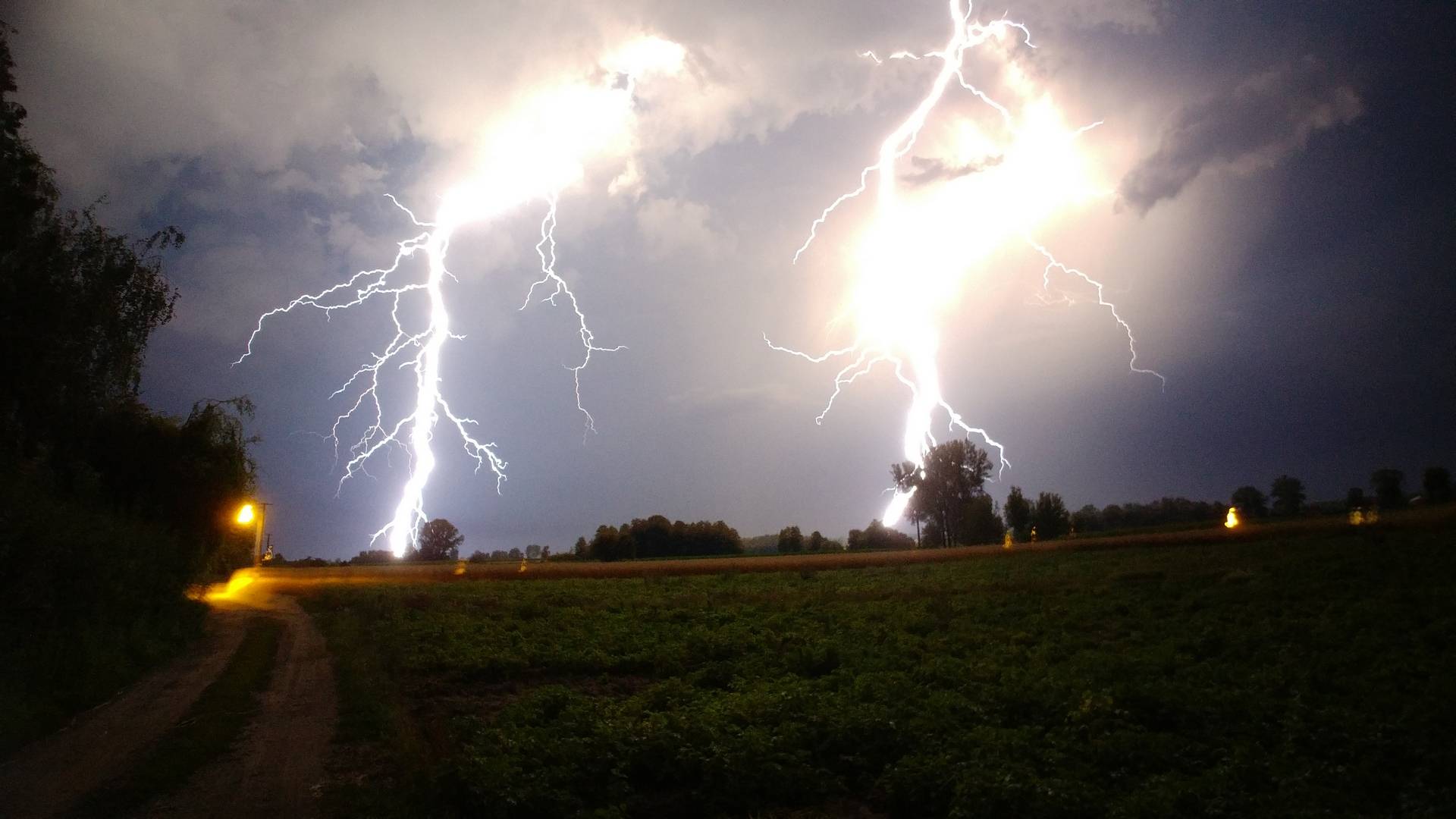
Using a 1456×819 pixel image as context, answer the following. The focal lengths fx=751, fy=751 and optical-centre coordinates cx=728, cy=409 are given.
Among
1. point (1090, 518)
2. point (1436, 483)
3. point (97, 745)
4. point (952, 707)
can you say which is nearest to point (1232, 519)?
point (1436, 483)

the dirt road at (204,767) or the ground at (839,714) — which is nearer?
the dirt road at (204,767)

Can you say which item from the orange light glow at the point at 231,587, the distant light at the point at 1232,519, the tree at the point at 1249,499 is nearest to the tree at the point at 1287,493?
the tree at the point at 1249,499

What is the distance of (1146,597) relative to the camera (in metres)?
19.6

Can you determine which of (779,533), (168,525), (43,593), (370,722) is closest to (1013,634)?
(370,722)

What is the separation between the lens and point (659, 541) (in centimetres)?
9262

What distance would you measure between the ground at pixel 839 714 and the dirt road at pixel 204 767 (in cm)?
5

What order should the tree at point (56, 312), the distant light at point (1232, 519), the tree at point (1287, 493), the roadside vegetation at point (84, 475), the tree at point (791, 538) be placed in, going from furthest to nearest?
the tree at point (791, 538), the tree at point (1287, 493), the distant light at point (1232, 519), the tree at point (56, 312), the roadside vegetation at point (84, 475)

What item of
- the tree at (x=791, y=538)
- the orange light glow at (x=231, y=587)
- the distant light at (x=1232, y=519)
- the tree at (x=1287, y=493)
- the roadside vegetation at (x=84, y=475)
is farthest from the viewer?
the tree at (x=791, y=538)

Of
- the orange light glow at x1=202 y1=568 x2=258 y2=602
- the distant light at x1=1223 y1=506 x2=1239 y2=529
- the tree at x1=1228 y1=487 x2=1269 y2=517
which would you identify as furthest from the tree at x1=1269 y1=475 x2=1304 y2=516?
the orange light glow at x1=202 y1=568 x2=258 y2=602

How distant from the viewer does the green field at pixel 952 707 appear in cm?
777

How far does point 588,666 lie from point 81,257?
772 inches

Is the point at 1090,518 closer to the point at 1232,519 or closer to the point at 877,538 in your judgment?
the point at 877,538

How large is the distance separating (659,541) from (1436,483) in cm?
7074

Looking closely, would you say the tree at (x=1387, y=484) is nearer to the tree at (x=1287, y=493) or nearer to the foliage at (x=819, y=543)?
the tree at (x=1287, y=493)
